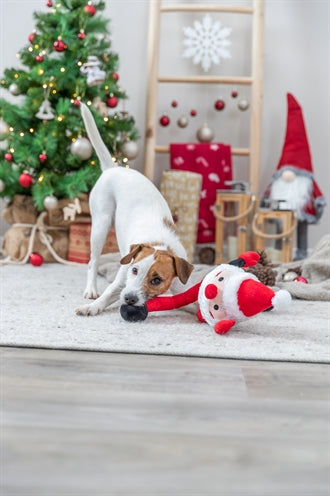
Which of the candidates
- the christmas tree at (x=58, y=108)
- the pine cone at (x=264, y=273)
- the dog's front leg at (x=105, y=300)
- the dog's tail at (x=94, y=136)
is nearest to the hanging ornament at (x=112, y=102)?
the christmas tree at (x=58, y=108)

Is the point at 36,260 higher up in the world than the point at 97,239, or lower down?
lower down

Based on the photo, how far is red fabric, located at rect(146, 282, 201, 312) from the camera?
1.34 metres

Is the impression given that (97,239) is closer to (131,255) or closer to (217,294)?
(131,255)

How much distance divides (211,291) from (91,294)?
1.70ft

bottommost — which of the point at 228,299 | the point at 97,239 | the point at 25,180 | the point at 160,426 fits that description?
the point at 160,426

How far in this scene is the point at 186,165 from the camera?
2.79 metres

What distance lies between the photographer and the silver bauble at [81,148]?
90.7 inches

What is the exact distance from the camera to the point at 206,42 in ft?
9.51

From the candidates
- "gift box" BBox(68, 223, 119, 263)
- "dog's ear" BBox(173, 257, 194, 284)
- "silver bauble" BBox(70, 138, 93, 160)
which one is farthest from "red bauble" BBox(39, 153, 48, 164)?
"dog's ear" BBox(173, 257, 194, 284)

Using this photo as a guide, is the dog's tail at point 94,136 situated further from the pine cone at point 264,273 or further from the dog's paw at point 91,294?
the pine cone at point 264,273

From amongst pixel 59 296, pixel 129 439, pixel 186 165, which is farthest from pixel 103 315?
pixel 186 165

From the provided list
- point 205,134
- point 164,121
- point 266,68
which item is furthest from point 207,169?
point 266,68

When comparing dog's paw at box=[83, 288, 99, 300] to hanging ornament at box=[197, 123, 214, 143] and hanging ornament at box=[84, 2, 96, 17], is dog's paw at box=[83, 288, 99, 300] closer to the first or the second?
hanging ornament at box=[84, 2, 96, 17]

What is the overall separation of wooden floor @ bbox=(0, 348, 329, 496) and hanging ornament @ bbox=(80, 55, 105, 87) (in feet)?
5.19
